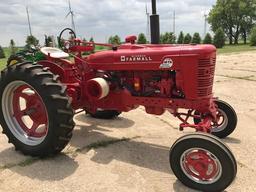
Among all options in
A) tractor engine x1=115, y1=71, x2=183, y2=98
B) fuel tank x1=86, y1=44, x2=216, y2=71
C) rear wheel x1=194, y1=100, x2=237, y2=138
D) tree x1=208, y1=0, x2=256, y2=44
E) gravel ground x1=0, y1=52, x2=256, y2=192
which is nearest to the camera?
gravel ground x1=0, y1=52, x2=256, y2=192

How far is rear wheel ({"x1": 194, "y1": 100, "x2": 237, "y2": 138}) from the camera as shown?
16.8ft

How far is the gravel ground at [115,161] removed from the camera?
12.5 feet

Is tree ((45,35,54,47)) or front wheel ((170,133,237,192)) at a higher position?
tree ((45,35,54,47))

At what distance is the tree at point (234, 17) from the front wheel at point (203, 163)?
6881cm

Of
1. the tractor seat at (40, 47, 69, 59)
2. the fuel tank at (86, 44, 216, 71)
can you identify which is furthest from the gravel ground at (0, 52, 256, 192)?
the tractor seat at (40, 47, 69, 59)

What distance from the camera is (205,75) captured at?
4277 mm

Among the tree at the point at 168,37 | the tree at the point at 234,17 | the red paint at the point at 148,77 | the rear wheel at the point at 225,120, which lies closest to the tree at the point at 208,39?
the tree at the point at 168,37

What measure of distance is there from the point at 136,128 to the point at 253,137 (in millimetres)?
1847

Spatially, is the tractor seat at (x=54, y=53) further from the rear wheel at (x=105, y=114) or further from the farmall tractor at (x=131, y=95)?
the rear wheel at (x=105, y=114)

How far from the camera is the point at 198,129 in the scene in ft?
13.8

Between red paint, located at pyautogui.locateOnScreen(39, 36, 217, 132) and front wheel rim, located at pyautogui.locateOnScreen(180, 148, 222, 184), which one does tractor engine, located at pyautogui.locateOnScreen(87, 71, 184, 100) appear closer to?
red paint, located at pyautogui.locateOnScreen(39, 36, 217, 132)

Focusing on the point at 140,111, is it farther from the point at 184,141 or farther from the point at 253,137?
the point at 184,141

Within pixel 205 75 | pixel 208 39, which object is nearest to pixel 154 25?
pixel 205 75

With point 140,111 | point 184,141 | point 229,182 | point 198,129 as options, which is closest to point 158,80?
point 198,129
